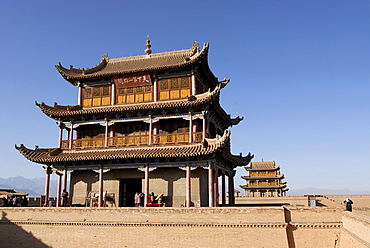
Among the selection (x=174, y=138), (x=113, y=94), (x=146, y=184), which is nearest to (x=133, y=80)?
(x=113, y=94)

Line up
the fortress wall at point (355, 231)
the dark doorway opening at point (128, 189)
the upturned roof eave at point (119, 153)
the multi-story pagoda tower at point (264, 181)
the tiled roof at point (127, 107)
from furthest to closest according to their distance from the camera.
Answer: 1. the multi-story pagoda tower at point (264, 181)
2. the dark doorway opening at point (128, 189)
3. the tiled roof at point (127, 107)
4. the upturned roof eave at point (119, 153)
5. the fortress wall at point (355, 231)

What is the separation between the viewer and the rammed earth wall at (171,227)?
1962cm

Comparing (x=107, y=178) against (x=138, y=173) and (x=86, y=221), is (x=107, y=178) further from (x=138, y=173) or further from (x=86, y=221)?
(x=86, y=221)

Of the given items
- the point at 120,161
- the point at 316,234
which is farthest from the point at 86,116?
the point at 316,234

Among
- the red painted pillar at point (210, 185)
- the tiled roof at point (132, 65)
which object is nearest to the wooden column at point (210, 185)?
the red painted pillar at point (210, 185)

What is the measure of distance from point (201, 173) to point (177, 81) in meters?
7.04

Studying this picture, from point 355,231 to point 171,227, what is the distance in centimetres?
984

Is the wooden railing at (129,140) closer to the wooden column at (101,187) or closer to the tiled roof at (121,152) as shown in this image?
the tiled roof at (121,152)

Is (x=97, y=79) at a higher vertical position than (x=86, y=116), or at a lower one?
higher

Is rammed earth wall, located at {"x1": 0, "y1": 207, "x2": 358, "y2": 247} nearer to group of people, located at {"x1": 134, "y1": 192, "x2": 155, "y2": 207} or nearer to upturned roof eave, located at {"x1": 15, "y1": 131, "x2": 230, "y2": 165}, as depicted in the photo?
group of people, located at {"x1": 134, "y1": 192, "x2": 155, "y2": 207}

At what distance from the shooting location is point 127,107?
1042 inches

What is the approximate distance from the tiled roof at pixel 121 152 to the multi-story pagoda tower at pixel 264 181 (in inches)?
1689

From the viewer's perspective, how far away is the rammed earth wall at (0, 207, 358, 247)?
19.6 m

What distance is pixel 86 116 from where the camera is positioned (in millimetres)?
27859
